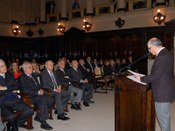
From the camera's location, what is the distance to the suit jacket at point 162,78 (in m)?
2.86

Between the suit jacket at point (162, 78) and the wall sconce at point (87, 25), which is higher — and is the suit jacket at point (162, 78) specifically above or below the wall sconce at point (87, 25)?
below

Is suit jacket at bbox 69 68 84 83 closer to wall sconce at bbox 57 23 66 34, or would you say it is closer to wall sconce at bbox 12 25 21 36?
wall sconce at bbox 57 23 66 34

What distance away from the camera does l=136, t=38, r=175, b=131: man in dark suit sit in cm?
287

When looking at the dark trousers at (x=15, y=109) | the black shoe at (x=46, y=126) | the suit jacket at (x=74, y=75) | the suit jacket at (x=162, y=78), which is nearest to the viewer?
the suit jacket at (x=162, y=78)

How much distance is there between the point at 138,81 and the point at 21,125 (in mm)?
2370

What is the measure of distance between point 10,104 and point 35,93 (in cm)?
62

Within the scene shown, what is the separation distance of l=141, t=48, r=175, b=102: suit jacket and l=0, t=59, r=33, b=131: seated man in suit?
2088 mm

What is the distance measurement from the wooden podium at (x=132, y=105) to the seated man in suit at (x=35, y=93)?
61.6 inches

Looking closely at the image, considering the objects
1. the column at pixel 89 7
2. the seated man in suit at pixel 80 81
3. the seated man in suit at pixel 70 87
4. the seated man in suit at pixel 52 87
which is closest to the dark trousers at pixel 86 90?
the seated man in suit at pixel 80 81

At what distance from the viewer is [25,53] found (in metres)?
15.1

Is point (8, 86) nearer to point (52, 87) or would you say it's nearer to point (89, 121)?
point (52, 87)

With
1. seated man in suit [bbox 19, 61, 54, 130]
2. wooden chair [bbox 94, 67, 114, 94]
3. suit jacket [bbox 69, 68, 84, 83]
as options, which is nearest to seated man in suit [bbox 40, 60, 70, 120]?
seated man in suit [bbox 19, 61, 54, 130]

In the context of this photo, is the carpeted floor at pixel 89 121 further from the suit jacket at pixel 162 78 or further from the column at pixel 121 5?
the column at pixel 121 5

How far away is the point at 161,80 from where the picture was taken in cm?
291
